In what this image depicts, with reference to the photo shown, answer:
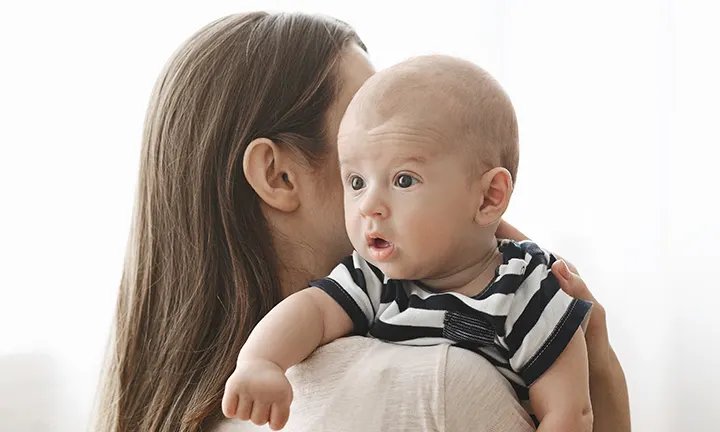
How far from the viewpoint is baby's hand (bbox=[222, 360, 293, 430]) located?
908mm

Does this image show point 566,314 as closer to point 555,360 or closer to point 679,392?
point 555,360

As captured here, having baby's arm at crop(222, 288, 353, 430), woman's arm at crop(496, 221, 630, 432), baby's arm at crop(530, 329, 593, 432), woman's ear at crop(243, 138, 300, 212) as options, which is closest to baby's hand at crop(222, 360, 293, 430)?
baby's arm at crop(222, 288, 353, 430)

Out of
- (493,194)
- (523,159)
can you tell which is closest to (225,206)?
(493,194)

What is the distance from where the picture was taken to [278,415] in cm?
91

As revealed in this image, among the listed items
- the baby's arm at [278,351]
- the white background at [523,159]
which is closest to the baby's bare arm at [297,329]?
the baby's arm at [278,351]

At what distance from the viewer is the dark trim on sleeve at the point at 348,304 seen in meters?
1.08

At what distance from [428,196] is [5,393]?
1.64 meters

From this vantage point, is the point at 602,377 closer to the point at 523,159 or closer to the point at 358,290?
the point at 358,290

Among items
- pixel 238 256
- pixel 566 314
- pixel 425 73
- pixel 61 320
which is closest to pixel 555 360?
pixel 566 314

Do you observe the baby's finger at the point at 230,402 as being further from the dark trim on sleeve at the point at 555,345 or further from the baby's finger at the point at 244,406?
the dark trim on sleeve at the point at 555,345

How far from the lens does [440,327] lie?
3.38ft

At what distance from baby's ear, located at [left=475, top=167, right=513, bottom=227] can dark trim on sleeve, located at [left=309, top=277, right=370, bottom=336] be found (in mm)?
171

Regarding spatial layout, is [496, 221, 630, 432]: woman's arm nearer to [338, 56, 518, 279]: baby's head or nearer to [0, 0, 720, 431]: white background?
[338, 56, 518, 279]: baby's head

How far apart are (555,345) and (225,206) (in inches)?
18.8
